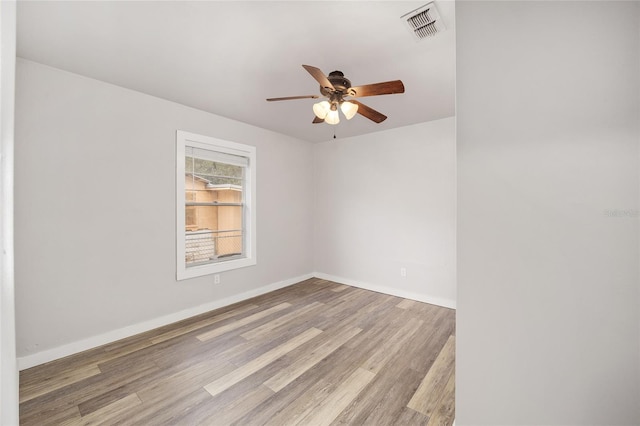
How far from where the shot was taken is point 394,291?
4.12 meters

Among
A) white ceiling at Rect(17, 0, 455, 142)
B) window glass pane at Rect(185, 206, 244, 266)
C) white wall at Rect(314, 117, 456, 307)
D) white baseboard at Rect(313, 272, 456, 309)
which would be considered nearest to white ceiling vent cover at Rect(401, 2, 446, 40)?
white ceiling at Rect(17, 0, 455, 142)

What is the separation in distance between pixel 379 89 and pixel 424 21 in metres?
0.47

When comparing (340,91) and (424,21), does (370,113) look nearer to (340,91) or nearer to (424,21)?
(340,91)

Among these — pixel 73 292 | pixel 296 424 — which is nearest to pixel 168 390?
pixel 296 424

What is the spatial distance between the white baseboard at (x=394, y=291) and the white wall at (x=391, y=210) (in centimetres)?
1

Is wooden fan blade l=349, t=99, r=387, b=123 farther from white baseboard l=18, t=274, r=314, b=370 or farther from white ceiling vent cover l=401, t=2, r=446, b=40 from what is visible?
white baseboard l=18, t=274, r=314, b=370

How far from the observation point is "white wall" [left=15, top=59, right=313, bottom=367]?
7.43 feet

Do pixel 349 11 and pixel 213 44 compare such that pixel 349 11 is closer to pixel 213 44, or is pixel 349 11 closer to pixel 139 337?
pixel 213 44

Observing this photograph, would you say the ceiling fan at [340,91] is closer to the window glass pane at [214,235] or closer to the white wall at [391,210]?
the white wall at [391,210]

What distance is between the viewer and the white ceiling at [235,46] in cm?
169

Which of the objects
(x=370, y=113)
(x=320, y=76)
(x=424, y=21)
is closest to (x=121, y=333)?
(x=320, y=76)

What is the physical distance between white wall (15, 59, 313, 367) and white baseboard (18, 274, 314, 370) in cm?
1

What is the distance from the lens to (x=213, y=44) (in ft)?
6.66

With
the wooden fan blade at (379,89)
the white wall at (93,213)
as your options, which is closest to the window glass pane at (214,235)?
the white wall at (93,213)
